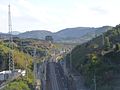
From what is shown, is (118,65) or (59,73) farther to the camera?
(59,73)

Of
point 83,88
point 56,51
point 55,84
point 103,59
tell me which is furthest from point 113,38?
point 56,51

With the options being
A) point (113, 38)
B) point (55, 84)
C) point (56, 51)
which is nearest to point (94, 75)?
point (55, 84)

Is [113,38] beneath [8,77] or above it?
above

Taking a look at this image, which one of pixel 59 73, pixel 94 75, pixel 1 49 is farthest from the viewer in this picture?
pixel 59 73

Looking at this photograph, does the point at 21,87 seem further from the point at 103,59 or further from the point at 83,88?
the point at 103,59

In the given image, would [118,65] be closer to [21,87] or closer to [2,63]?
[21,87]

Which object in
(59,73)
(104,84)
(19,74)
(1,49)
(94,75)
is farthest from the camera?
(59,73)

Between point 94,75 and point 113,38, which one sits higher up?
point 113,38

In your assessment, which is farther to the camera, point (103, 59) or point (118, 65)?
point (103, 59)

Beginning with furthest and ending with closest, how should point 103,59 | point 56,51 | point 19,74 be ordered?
1. point 56,51
2. point 19,74
3. point 103,59
